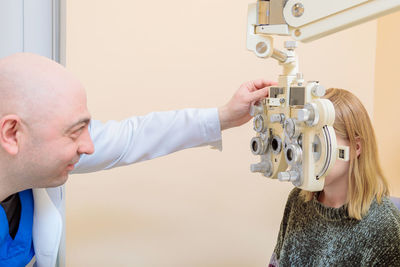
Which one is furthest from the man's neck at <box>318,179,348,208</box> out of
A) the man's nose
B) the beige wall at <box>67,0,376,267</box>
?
the man's nose

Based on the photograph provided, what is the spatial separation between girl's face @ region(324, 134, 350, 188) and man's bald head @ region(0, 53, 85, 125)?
28.5 inches

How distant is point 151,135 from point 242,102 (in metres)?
0.29

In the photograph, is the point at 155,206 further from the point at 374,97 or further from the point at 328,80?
the point at 374,97

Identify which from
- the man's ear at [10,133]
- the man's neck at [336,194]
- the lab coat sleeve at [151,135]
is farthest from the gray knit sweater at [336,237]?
the man's ear at [10,133]

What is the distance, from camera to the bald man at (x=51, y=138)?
0.75m

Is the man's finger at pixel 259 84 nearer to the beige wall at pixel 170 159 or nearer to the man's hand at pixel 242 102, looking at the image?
the man's hand at pixel 242 102

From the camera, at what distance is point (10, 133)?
0.76m

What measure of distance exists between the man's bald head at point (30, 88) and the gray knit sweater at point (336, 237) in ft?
2.64

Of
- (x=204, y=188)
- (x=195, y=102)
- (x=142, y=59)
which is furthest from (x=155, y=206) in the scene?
(x=142, y=59)

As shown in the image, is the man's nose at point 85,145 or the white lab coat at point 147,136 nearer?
the man's nose at point 85,145

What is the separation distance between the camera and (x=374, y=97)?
1876mm

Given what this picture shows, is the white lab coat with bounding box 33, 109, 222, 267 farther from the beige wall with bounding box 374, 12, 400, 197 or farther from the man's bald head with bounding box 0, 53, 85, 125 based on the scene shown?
the beige wall with bounding box 374, 12, 400, 197

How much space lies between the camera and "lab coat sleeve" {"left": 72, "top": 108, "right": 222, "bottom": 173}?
113cm

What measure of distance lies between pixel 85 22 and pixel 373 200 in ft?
3.63
